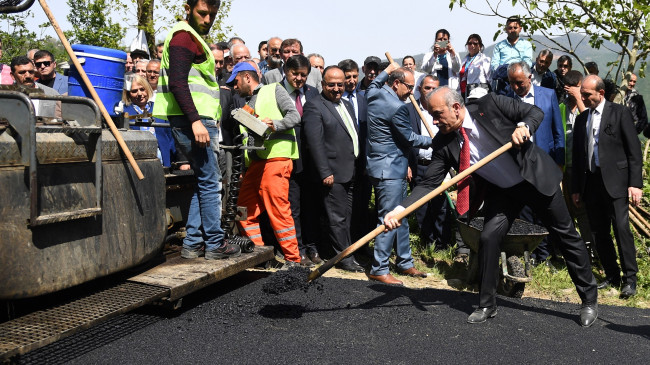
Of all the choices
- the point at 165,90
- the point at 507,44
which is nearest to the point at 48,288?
the point at 165,90

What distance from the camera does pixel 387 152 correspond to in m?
6.16

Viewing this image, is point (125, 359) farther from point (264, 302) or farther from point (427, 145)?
point (427, 145)

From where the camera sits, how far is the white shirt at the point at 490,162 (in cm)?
463

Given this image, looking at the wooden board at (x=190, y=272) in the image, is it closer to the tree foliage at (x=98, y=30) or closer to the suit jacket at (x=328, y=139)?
the suit jacket at (x=328, y=139)

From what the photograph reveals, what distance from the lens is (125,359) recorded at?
361 cm

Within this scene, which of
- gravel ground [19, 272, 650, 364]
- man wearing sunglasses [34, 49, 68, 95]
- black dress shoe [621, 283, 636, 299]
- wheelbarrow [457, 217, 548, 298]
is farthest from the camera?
man wearing sunglasses [34, 49, 68, 95]

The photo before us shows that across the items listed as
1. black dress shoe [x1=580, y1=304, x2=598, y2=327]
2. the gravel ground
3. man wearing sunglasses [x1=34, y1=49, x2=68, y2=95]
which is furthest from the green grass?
man wearing sunglasses [x1=34, y1=49, x2=68, y2=95]

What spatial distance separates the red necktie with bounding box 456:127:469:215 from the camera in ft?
15.4

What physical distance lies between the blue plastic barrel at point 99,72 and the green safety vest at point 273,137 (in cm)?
151

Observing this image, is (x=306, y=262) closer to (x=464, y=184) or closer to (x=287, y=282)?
(x=287, y=282)

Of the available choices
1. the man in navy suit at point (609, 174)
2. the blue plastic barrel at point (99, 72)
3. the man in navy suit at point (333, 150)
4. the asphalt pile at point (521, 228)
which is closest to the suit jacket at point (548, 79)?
the man in navy suit at point (609, 174)

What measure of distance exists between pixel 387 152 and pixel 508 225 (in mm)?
1674

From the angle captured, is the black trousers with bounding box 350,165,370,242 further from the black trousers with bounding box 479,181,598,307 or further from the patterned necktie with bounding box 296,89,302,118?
the black trousers with bounding box 479,181,598,307

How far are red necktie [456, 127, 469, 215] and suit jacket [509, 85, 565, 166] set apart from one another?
6.72 ft
